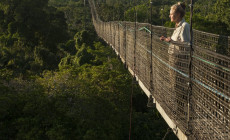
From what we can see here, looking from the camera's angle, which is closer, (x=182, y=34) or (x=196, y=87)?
(x=196, y=87)

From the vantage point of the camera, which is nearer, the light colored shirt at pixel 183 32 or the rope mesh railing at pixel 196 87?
the rope mesh railing at pixel 196 87

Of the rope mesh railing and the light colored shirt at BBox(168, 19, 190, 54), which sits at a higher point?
the light colored shirt at BBox(168, 19, 190, 54)

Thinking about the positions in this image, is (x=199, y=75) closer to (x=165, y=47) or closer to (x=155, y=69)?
(x=165, y=47)

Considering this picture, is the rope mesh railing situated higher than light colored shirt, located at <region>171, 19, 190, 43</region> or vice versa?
light colored shirt, located at <region>171, 19, 190, 43</region>

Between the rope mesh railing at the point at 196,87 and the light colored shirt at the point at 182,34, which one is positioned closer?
the rope mesh railing at the point at 196,87

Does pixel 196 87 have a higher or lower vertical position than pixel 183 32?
lower

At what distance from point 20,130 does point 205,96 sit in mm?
6418

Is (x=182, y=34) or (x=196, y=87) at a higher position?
(x=182, y=34)

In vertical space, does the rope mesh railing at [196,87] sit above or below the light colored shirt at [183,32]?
below

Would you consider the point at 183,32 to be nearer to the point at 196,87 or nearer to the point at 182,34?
the point at 182,34

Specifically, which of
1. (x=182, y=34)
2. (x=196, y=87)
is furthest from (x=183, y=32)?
(x=196, y=87)

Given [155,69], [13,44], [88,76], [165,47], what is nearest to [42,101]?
[88,76]

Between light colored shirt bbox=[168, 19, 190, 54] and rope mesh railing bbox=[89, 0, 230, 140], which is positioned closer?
rope mesh railing bbox=[89, 0, 230, 140]

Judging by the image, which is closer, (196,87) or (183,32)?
(196,87)
